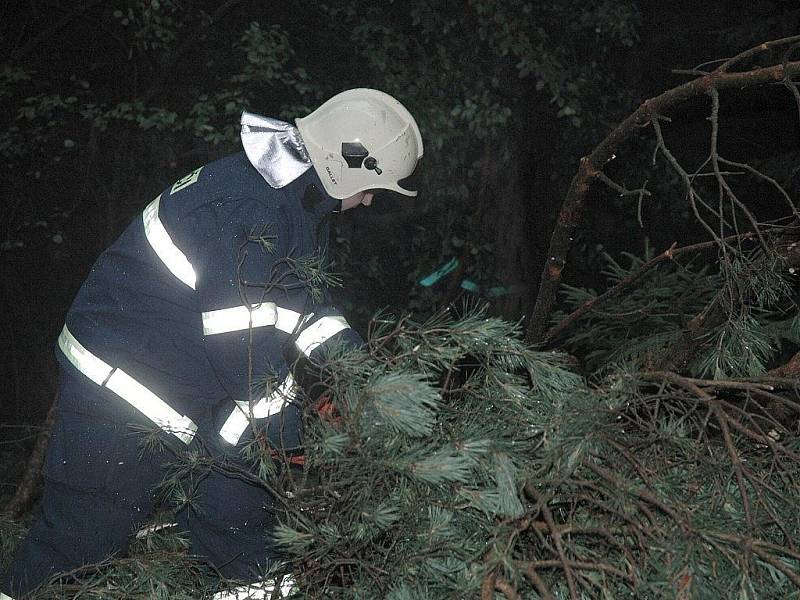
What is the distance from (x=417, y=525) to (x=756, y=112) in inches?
288

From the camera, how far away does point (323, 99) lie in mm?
5547

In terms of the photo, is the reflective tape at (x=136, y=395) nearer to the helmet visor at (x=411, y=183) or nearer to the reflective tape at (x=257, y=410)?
the reflective tape at (x=257, y=410)

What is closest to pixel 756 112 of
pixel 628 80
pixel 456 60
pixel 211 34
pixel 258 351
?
pixel 628 80

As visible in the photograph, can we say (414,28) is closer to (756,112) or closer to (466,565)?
(756,112)

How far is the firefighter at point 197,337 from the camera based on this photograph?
7.98ft

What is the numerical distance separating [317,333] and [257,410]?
265 millimetres

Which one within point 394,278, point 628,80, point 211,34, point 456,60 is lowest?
point 394,278

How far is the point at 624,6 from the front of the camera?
5.96 m

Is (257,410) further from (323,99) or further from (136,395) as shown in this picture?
(323,99)

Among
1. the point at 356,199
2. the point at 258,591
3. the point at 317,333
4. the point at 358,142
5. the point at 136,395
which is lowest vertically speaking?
the point at 258,591

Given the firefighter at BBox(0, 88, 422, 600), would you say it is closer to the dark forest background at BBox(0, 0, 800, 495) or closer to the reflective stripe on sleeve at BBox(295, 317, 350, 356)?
the reflective stripe on sleeve at BBox(295, 317, 350, 356)

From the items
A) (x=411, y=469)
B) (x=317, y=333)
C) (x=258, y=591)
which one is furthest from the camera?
(x=317, y=333)

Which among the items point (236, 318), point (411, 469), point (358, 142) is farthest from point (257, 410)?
point (358, 142)

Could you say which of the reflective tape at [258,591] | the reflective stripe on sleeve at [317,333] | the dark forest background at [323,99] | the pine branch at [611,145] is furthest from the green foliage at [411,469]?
the dark forest background at [323,99]
